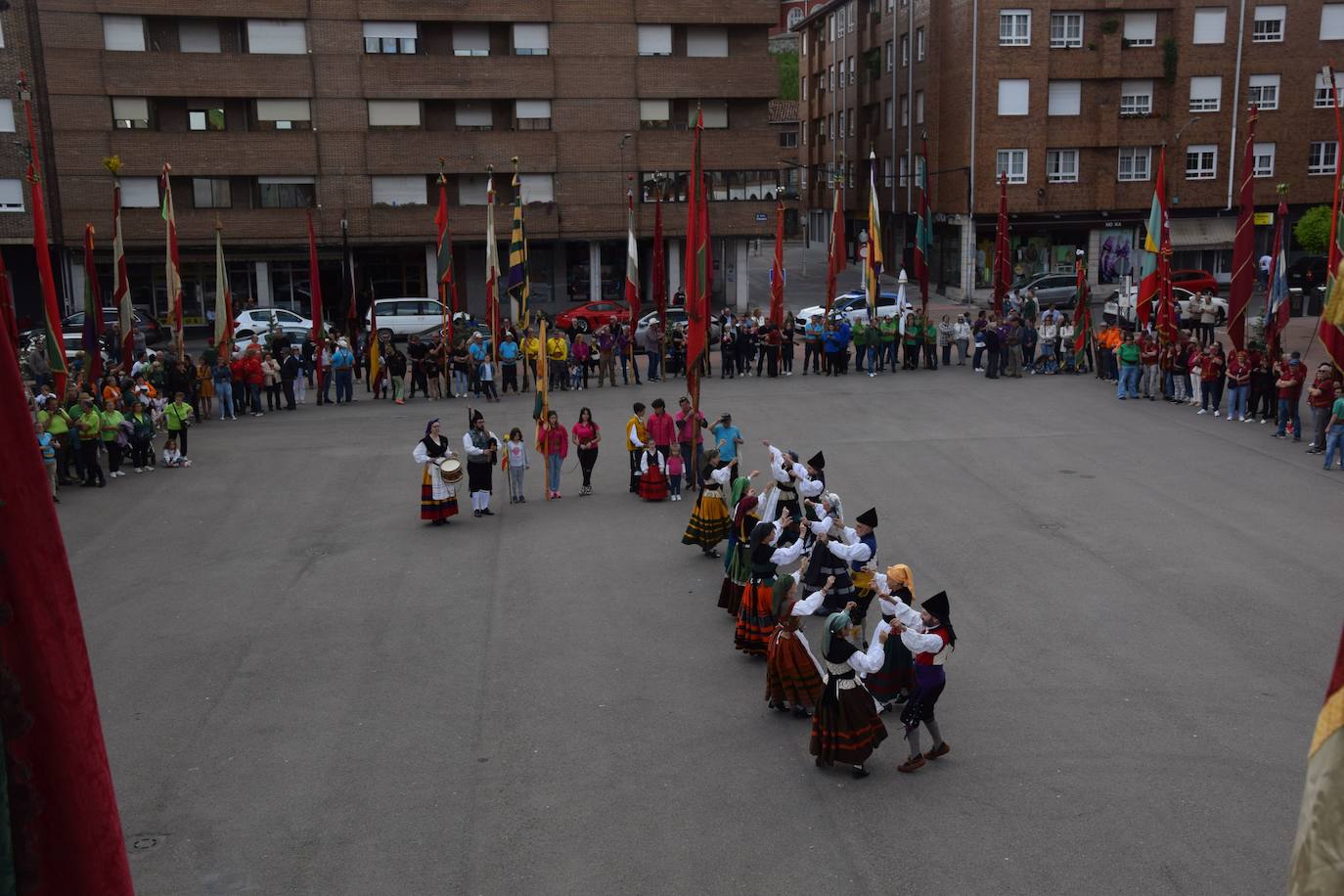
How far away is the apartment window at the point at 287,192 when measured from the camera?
46188mm

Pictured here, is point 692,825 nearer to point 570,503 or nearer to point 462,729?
point 462,729

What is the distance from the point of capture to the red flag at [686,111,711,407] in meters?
19.2

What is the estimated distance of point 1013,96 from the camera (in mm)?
50156

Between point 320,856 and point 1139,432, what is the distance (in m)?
19.8

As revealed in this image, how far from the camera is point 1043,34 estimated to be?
163 feet

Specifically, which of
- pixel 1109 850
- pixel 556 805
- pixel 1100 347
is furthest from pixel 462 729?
pixel 1100 347

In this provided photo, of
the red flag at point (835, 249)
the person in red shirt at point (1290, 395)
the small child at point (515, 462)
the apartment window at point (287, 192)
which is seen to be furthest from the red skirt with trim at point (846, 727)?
the apartment window at point (287, 192)

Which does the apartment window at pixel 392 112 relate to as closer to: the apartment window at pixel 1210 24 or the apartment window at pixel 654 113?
the apartment window at pixel 654 113

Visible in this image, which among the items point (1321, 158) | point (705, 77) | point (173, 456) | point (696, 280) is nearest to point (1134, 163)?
point (1321, 158)

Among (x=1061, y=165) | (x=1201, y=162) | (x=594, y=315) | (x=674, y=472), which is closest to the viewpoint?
(x=674, y=472)

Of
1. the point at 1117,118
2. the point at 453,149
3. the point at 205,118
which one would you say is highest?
the point at 205,118

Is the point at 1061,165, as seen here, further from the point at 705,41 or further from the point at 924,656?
the point at 924,656

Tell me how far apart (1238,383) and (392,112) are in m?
32.8

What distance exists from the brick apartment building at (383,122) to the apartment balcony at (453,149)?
74 millimetres
